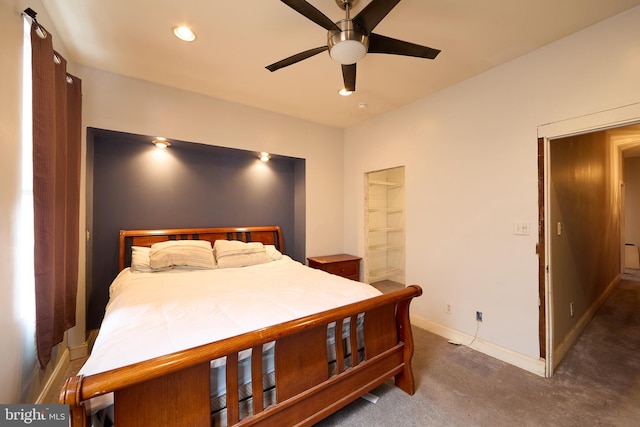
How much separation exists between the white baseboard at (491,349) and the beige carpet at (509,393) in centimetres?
7

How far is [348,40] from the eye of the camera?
1.50 metres

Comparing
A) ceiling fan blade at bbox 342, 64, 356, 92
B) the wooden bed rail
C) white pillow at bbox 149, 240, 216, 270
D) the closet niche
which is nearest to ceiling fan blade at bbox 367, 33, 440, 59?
ceiling fan blade at bbox 342, 64, 356, 92

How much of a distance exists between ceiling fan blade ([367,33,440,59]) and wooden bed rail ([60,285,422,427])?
1576mm

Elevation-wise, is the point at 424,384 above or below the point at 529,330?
below

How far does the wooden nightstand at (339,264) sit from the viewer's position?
3.62 meters

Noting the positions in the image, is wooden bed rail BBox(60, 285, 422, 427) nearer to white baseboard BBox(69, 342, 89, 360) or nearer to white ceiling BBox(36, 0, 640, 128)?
white ceiling BBox(36, 0, 640, 128)

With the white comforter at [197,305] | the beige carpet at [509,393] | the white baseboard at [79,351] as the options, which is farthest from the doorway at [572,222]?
the white baseboard at [79,351]

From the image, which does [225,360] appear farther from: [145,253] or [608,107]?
[608,107]

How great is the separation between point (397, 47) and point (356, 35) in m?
0.31

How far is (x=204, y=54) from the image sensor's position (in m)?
2.22

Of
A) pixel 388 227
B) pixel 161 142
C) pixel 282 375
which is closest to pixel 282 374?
pixel 282 375

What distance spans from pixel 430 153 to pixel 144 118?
311 cm

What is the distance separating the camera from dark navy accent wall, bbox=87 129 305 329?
2.78 metres

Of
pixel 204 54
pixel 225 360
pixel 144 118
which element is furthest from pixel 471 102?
pixel 144 118
